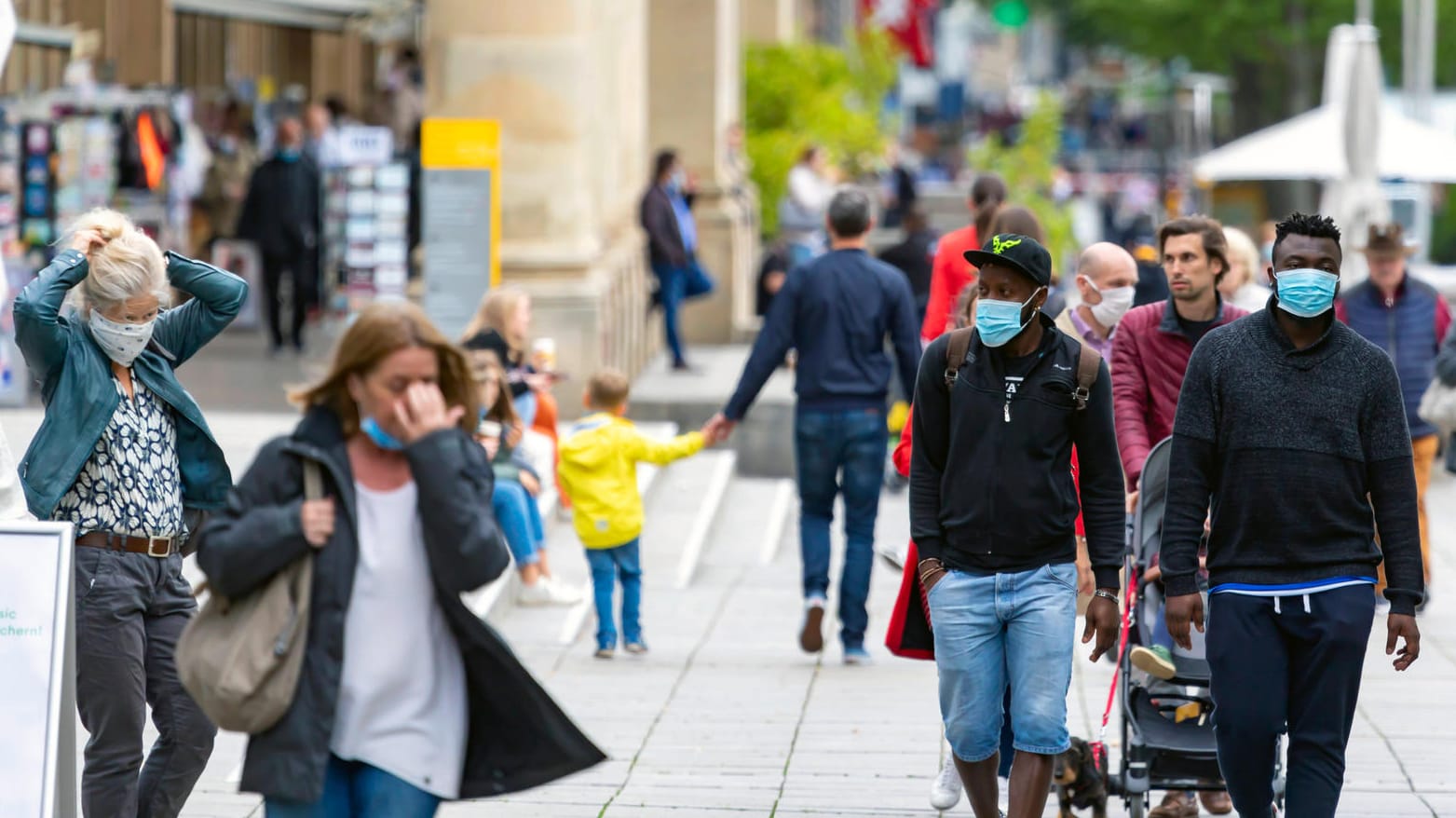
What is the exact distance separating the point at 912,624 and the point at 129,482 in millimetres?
2240

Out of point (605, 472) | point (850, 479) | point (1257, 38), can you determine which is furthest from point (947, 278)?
point (1257, 38)

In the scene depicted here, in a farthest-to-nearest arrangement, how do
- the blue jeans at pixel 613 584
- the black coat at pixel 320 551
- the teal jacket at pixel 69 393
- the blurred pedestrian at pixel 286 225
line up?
the blurred pedestrian at pixel 286 225 → the blue jeans at pixel 613 584 → the teal jacket at pixel 69 393 → the black coat at pixel 320 551

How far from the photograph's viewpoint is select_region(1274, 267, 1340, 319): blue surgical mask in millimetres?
5230

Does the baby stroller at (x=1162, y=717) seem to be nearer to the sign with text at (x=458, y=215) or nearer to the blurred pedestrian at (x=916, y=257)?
the sign with text at (x=458, y=215)

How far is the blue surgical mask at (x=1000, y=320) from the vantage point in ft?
18.0

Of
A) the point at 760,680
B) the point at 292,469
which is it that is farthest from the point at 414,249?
the point at 292,469

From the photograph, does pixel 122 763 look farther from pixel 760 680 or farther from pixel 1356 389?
pixel 760 680

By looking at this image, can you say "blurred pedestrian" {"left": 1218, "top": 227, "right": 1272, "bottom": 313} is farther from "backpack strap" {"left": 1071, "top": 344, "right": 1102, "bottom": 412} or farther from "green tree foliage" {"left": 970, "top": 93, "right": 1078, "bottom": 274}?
"green tree foliage" {"left": 970, "top": 93, "right": 1078, "bottom": 274}

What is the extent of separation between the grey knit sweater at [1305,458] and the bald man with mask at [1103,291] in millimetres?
1970

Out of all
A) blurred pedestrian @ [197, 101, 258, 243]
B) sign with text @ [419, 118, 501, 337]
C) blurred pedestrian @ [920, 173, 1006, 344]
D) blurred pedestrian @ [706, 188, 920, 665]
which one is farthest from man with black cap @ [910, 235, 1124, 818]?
blurred pedestrian @ [197, 101, 258, 243]

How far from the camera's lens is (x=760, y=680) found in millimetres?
9055

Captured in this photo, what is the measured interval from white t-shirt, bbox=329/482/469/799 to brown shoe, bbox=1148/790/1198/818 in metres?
3.10

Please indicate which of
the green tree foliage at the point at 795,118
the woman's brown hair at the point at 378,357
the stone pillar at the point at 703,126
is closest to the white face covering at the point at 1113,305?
the woman's brown hair at the point at 378,357

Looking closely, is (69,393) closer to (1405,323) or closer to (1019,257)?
(1019,257)
